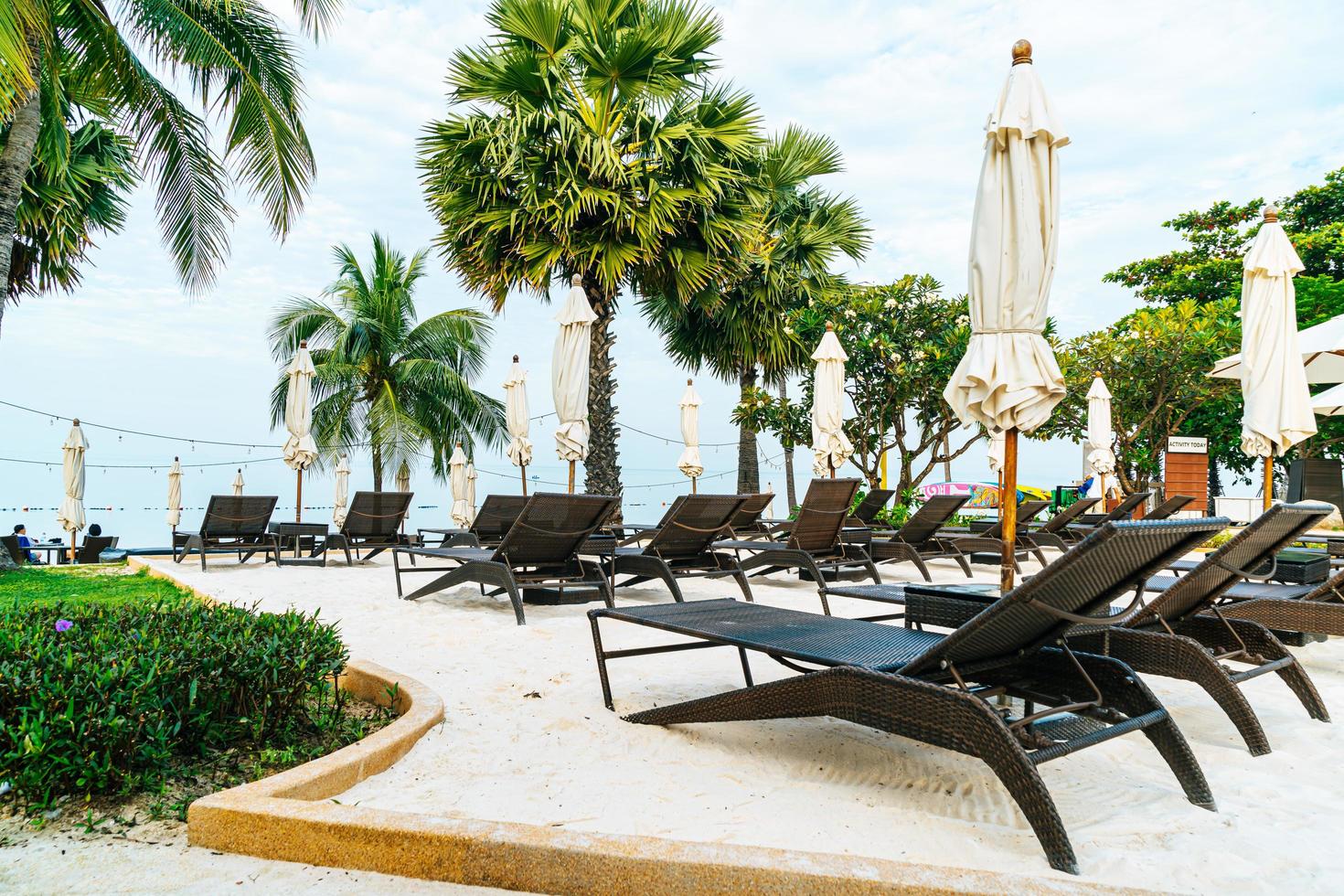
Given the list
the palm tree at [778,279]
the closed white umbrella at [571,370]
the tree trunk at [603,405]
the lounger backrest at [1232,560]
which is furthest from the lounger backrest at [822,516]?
the palm tree at [778,279]

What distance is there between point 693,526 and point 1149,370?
43.2 feet

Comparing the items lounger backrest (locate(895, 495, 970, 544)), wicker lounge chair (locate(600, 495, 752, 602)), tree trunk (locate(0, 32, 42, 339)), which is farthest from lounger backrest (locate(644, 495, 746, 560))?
tree trunk (locate(0, 32, 42, 339))

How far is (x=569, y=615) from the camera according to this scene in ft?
17.4

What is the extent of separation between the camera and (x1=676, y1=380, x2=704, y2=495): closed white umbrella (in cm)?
1291

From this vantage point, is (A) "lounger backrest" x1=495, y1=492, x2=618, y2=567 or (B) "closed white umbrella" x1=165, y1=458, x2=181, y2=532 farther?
(B) "closed white umbrella" x1=165, y1=458, x2=181, y2=532

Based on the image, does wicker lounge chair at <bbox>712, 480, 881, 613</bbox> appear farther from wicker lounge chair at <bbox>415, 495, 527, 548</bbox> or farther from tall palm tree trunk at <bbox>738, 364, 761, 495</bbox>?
tall palm tree trunk at <bbox>738, 364, 761, 495</bbox>

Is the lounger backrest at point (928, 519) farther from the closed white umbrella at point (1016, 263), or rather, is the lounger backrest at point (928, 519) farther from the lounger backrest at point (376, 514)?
the lounger backrest at point (376, 514)

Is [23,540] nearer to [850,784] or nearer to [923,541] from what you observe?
[923,541]

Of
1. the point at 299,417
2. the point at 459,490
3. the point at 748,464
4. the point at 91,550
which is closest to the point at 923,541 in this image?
the point at 299,417

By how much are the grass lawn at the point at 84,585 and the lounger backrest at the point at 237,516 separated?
0.75m

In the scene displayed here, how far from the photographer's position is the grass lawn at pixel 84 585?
19.9 feet

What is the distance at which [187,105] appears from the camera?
9492 mm

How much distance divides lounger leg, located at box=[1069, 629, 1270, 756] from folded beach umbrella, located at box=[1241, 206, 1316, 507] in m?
4.74

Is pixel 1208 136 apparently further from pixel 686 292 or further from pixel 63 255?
pixel 63 255
